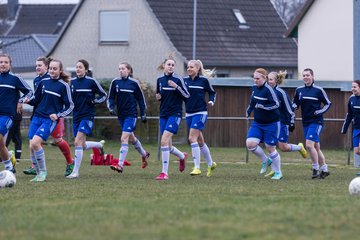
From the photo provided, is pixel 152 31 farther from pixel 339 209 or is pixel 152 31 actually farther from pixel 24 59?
pixel 339 209

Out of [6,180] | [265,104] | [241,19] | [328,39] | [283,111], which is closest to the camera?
[6,180]

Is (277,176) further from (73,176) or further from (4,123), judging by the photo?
(4,123)

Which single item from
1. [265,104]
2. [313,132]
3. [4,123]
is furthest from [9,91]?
[313,132]

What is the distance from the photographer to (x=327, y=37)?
41031 millimetres

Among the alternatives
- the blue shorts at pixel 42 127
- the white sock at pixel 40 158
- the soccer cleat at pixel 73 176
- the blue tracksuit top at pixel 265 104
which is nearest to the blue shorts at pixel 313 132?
the blue tracksuit top at pixel 265 104

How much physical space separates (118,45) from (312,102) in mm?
30319

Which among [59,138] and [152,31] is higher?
[152,31]

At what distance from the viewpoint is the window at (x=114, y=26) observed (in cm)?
4788

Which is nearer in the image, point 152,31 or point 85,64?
point 85,64

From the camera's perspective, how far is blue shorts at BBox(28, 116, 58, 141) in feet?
54.5

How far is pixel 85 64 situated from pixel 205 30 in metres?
30.1

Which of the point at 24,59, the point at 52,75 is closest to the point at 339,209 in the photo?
the point at 52,75

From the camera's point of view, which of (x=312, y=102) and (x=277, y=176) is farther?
(x=312, y=102)

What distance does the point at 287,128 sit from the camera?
19984 millimetres
